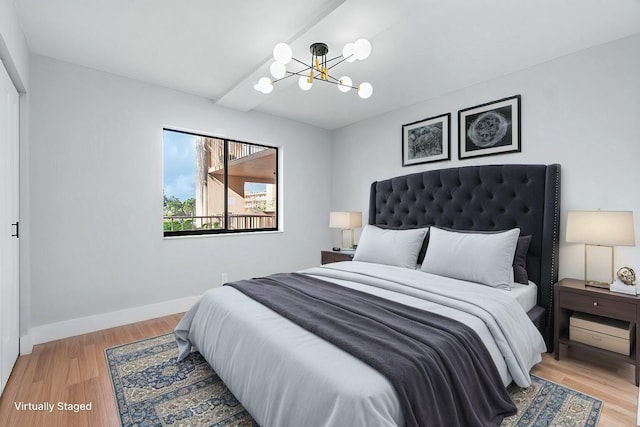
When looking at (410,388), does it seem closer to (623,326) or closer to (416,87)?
(623,326)

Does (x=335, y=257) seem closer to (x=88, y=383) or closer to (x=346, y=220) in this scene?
(x=346, y=220)

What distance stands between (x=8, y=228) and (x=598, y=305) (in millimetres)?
4114

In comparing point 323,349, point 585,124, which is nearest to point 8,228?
point 323,349

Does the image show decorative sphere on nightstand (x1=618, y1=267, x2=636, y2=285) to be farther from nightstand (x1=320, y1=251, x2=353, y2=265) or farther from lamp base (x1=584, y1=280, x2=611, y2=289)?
nightstand (x1=320, y1=251, x2=353, y2=265)

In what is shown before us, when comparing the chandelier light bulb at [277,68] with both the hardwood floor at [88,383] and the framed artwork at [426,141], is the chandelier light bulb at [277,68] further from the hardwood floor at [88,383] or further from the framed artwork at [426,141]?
the hardwood floor at [88,383]

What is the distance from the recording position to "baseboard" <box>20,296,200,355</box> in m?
2.59

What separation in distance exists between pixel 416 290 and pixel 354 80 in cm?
215

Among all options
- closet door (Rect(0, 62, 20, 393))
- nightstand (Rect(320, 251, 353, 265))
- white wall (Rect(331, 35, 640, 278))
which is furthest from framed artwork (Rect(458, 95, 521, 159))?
closet door (Rect(0, 62, 20, 393))

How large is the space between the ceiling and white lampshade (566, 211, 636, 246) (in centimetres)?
135

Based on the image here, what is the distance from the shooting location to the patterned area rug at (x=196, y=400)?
64.2 inches

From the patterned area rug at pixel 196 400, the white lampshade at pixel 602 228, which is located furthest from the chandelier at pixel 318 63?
the patterned area rug at pixel 196 400

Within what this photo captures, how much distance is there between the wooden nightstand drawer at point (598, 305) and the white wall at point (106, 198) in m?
3.29

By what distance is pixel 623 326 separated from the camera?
212 centimetres

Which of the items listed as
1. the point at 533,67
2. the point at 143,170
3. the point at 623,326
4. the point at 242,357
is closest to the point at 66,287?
the point at 143,170
